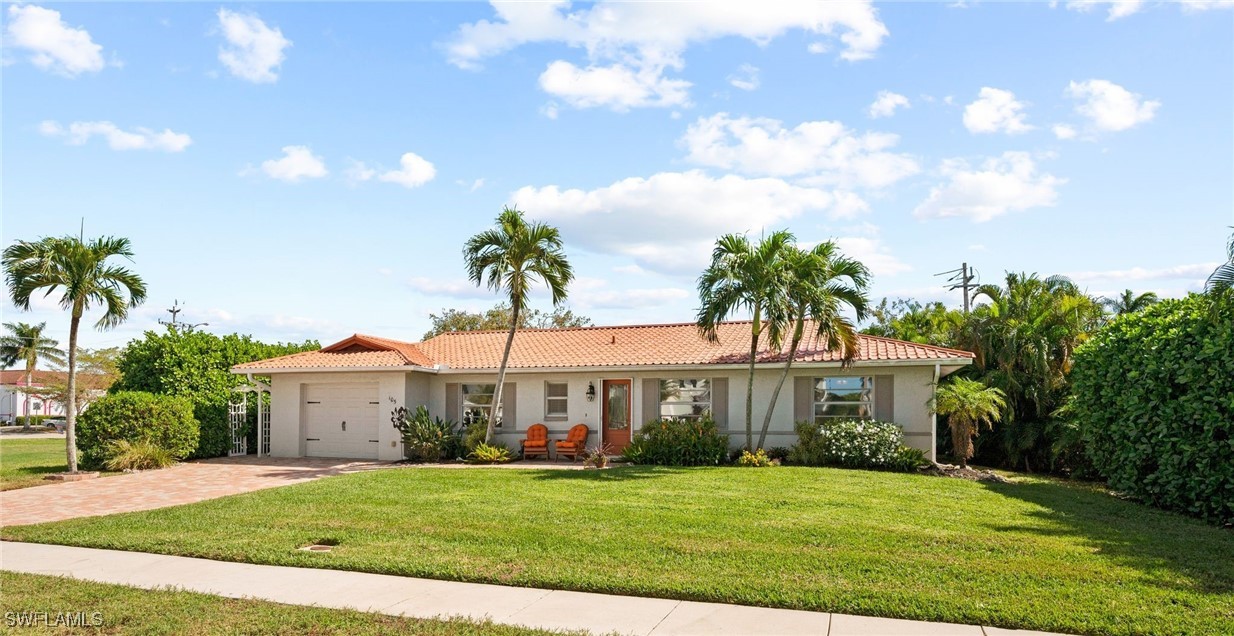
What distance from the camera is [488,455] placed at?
65.0 ft

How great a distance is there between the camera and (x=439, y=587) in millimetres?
7586

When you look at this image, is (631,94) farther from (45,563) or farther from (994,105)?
(45,563)

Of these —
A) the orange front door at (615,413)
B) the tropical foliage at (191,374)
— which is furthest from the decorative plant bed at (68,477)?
the orange front door at (615,413)

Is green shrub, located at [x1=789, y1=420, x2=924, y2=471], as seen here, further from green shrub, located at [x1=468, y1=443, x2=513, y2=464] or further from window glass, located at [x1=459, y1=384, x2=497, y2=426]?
window glass, located at [x1=459, y1=384, x2=497, y2=426]

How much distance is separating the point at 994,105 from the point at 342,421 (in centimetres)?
1742

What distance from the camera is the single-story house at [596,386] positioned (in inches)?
757

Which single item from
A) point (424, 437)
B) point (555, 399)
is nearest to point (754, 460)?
point (555, 399)

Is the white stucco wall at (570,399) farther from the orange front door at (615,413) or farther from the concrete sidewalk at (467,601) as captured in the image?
the concrete sidewalk at (467,601)

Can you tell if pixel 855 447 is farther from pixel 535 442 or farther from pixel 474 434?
pixel 474 434

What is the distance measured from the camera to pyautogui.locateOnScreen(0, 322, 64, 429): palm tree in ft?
119

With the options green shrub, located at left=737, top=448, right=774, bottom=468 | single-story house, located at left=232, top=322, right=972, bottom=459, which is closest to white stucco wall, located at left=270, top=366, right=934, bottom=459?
single-story house, located at left=232, top=322, right=972, bottom=459

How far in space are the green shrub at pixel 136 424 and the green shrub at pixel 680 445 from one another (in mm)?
11358

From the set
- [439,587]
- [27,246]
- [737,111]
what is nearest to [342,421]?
[27,246]

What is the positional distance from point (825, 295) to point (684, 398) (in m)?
A: 4.85
